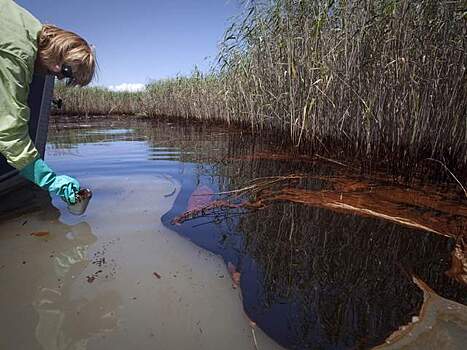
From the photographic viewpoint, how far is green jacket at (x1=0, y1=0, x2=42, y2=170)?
142 cm

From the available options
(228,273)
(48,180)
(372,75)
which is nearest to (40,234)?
(48,180)

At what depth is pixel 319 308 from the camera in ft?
3.66

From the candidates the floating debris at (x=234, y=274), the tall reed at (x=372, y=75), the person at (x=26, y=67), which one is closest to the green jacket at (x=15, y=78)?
the person at (x=26, y=67)

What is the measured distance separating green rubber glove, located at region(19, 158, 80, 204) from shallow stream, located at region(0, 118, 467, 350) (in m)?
0.28

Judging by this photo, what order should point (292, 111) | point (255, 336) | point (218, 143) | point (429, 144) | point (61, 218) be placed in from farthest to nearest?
1. point (218, 143)
2. point (292, 111)
3. point (429, 144)
4. point (61, 218)
5. point (255, 336)

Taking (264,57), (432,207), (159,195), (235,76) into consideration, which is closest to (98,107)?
(235,76)

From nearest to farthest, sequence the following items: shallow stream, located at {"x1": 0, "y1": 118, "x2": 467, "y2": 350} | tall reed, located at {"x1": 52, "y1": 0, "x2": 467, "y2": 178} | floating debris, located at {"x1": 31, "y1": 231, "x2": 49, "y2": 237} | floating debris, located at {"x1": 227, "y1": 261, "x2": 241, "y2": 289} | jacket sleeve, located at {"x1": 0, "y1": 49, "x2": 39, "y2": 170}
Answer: shallow stream, located at {"x1": 0, "y1": 118, "x2": 467, "y2": 350} → floating debris, located at {"x1": 227, "y1": 261, "x2": 241, "y2": 289} → jacket sleeve, located at {"x1": 0, "y1": 49, "x2": 39, "y2": 170} → floating debris, located at {"x1": 31, "y1": 231, "x2": 49, "y2": 237} → tall reed, located at {"x1": 52, "y1": 0, "x2": 467, "y2": 178}

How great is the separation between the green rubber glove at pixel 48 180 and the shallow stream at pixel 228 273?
0.28 metres

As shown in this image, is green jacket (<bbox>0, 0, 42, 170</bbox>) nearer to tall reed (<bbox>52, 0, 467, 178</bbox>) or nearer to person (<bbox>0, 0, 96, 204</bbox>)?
person (<bbox>0, 0, 96, 204</bbox>)

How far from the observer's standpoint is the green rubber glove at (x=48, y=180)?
159cm

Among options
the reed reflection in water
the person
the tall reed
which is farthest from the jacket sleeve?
the tall reed

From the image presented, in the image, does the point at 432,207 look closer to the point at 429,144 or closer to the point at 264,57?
the point at 429,144

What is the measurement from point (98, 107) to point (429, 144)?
1871cm

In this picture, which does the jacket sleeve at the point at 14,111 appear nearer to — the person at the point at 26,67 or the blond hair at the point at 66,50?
the person at the point at 26,67
